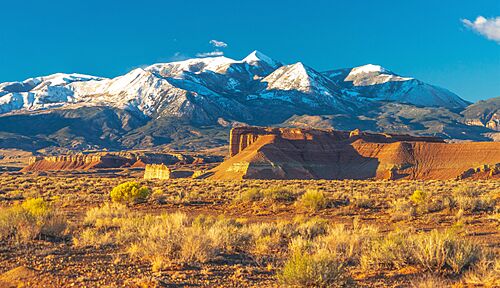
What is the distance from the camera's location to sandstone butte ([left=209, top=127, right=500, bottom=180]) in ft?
240

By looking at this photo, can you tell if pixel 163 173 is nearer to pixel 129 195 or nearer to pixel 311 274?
pixel 129 195

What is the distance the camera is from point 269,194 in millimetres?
30078

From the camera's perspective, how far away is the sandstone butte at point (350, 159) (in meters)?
73.0

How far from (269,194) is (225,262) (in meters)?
18.5

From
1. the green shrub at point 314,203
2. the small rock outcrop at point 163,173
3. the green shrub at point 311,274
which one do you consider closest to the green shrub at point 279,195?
the green shrub at point 314,203

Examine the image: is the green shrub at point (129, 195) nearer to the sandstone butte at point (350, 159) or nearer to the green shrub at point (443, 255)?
the green shrub at point (443, 255)

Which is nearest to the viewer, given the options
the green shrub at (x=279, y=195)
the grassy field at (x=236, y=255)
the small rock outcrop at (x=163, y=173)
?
the grassy field at (x=236, y=255)

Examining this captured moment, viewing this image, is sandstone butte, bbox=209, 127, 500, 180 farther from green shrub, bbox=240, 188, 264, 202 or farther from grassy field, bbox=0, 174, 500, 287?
grassy field, bbox=0, 174, 500, 287

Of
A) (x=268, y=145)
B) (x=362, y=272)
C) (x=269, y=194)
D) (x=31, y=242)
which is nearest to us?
(x=362, y=272)

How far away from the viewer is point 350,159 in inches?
3435

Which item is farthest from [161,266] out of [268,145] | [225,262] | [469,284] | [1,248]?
[268,145]

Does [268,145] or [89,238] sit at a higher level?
[268,145]

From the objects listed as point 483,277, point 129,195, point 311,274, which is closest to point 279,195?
point 129,195

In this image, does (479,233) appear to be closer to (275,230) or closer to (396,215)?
(396,215)
